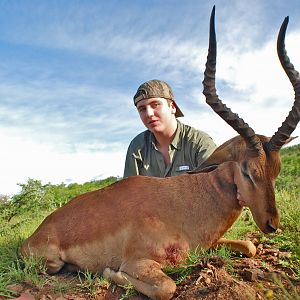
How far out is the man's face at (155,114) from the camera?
705 centimetres

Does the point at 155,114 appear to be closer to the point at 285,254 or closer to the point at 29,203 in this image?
the point at 285,254

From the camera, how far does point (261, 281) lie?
14.1 feet

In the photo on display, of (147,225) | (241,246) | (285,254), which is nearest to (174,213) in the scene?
(147,225)

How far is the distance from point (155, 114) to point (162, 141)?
0.56 m

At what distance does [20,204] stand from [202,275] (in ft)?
22.9

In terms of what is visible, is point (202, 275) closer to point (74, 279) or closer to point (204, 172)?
point (204, 172)

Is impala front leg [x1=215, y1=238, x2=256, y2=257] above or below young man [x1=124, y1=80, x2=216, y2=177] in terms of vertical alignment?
below

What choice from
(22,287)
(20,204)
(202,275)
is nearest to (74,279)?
(22,287)

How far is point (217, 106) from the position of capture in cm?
459

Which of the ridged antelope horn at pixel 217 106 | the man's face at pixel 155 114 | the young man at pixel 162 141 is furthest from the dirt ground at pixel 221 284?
the man's face at pixel 155 114

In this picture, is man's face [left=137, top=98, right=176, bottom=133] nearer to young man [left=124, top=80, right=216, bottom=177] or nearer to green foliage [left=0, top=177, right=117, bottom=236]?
young man [left=124, top=80, right=216, bottom=177]

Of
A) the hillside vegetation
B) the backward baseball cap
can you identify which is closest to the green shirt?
the backward baseball cap


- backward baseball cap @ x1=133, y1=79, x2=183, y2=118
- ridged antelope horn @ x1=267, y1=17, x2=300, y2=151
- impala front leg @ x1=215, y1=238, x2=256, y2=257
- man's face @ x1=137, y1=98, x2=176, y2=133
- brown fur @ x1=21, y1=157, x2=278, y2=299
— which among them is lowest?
impala front leg @ x1=215, y1=238, x2=256, y2=257

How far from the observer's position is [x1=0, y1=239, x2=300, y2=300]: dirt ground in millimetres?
3971
